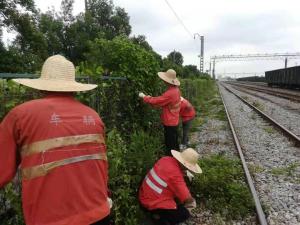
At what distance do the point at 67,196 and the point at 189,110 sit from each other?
762 cm

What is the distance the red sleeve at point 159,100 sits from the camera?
7.57 m

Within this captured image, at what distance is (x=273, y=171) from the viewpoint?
8664 millimetres

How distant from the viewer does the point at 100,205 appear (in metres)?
3.04

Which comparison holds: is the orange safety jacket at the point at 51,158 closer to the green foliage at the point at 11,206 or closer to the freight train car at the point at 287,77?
the green foliage at the point at 11,206

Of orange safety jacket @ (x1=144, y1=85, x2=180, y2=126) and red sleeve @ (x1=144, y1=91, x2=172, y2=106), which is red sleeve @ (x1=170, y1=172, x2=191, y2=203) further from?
orange safety jacket @ (x1=144, y1=85, x2=180, y2=126)

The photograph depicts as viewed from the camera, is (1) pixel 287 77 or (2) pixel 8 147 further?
(1) pixel 287 77

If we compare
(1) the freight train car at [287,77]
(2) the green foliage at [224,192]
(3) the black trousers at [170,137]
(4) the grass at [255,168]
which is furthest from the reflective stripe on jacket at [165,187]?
(1) the freight train car at [287,77]

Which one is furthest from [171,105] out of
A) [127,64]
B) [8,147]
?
[8,147]

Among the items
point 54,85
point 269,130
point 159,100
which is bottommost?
point 269,130

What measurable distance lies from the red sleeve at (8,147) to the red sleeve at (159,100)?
498 centimetres

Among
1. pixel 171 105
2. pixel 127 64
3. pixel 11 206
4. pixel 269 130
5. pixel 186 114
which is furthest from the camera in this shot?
pixel 269 130

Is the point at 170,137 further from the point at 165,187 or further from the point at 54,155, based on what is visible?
the point at 54,155

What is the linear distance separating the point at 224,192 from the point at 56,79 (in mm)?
4537

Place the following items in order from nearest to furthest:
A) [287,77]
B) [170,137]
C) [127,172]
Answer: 1. [127,172]
2. [170,137]
3. [287,77]
